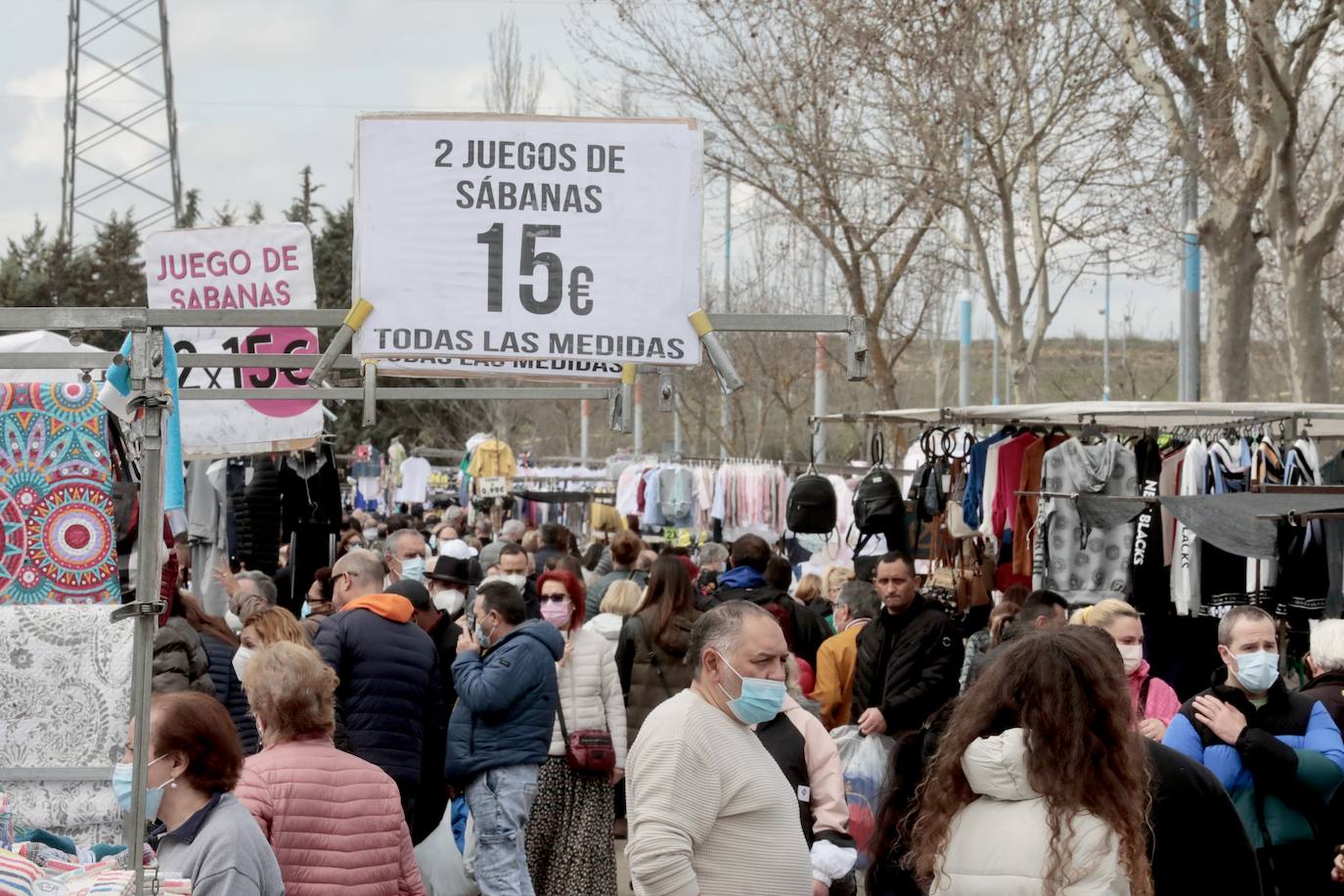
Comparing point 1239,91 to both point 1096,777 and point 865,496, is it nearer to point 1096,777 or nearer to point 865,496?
point 865,496

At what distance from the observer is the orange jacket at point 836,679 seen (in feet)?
30.6

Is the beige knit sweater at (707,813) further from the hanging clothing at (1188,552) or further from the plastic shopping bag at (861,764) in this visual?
the hanging clothing at (1188,552)

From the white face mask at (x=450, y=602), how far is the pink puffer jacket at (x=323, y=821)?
4745 mm

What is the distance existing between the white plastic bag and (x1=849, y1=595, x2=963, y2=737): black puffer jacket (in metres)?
2.31

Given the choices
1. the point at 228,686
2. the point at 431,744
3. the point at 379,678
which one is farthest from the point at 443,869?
the point at 228,686

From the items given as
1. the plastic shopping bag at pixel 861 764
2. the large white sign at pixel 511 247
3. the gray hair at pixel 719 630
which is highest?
the large white sign at pixel 511 247

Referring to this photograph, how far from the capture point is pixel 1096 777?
12.9ft

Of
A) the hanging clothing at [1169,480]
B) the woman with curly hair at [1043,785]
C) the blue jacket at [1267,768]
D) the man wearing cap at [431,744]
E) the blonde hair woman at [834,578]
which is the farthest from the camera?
the blonde hair woman at [834,578]

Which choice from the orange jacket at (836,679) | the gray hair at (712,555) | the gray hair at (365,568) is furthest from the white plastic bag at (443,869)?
the gray hair at (712,555)

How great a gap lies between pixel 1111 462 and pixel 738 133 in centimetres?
1089

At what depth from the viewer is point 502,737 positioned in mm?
8312

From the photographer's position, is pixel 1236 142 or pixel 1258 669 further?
pixel 1236 142

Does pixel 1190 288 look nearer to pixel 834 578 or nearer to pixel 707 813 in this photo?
pixel 834 578

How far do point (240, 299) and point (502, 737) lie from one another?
8.32ft
